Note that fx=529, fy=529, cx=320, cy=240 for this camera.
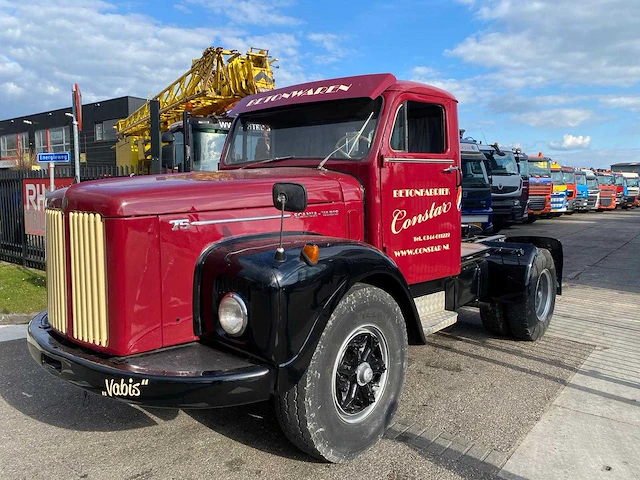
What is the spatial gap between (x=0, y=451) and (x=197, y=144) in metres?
8.78

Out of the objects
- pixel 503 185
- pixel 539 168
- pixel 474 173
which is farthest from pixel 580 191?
pixel 474 173

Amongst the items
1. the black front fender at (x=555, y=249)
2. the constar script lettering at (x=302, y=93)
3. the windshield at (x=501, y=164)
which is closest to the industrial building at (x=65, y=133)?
the windshield at (x=501, y=164)

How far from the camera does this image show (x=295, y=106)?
4035mm

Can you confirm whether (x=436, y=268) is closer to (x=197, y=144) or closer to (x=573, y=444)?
(x=573, y=444)

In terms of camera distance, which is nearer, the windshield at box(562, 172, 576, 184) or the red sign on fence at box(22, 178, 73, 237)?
the red sign on fence at box(22, 178, 73, 237)

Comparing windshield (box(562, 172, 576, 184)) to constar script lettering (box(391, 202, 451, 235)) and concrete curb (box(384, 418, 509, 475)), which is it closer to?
constar script lettering (box(391, 202, 451, 235))

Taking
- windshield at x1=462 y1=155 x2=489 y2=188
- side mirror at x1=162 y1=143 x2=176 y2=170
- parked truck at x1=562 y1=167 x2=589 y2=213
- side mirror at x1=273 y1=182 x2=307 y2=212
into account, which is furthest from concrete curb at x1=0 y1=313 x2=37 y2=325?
parked truck at x1=562 y1=167 x2=589 y2=213

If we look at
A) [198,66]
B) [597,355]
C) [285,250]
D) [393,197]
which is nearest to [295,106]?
[393,197]

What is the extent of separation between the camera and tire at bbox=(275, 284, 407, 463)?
2.77 m

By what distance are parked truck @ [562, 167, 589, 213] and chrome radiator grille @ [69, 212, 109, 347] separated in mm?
27455

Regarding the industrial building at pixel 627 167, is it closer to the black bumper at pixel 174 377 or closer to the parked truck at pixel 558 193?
the parked truck at pixel 558 193

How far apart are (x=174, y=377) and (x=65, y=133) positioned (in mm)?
46456

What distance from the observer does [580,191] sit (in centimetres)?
2775

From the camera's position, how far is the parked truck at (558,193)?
24125mm
